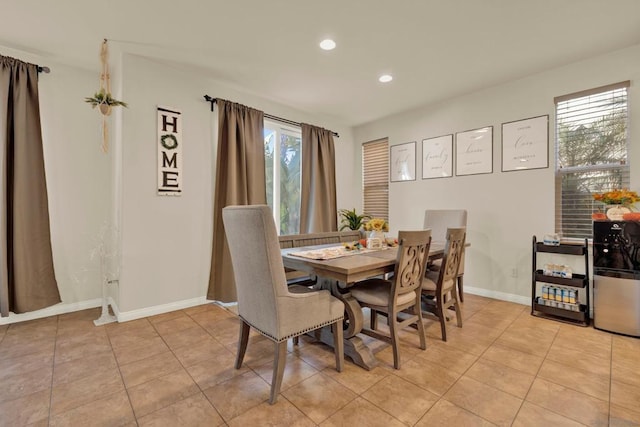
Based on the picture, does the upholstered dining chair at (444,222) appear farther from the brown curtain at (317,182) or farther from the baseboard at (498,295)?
the brown curtain at (317,182)

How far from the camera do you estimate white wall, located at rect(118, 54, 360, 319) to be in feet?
9.73

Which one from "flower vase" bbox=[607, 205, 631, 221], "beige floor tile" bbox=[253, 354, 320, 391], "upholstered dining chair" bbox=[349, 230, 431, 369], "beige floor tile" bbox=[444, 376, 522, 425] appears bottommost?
"beige floor tile" bbox=[444, 376, 522, 425]

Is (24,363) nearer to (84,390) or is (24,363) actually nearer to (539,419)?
(84,390)

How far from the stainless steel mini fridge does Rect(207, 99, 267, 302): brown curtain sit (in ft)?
11.9

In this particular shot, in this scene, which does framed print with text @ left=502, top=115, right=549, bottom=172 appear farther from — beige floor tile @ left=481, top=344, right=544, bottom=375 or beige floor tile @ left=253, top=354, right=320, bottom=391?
beige floor tile @ left=253, top=354, right=320, bottom=391

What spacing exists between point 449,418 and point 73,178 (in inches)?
161

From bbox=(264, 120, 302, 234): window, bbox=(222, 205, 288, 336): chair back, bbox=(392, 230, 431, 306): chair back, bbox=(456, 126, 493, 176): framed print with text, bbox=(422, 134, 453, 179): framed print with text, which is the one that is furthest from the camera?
bbox=(264, 120, 302, 234): window

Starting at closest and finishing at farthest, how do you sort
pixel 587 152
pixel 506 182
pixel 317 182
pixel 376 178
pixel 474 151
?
pixel 587 152
pixel 506 182
pixel 474 151
pixel 317 182
pixel 376 178

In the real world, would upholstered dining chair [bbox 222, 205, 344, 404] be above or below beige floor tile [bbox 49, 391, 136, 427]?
above

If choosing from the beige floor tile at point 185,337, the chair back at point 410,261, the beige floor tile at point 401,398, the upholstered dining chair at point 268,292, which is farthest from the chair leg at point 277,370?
the beige floor tile at point 185,337

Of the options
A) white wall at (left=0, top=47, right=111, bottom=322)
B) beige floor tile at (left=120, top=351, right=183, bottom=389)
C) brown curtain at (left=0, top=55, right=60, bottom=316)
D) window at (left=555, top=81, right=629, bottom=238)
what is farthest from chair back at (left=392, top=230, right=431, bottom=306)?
brown curtain at (left=0, top=55, right=60, bottom=316)

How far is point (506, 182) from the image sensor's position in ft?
11.7

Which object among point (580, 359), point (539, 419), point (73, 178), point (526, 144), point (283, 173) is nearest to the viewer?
point (539, 419)

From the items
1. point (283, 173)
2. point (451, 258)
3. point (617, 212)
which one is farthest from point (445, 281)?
point (283, 173)
